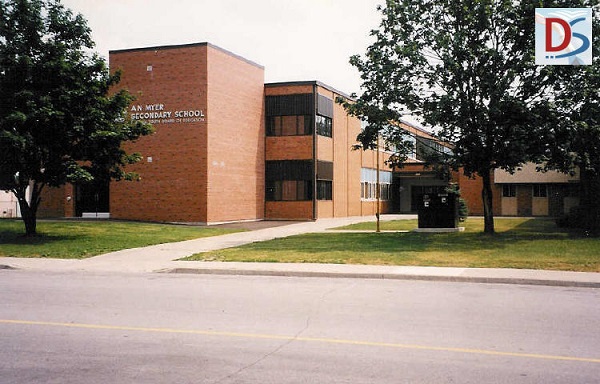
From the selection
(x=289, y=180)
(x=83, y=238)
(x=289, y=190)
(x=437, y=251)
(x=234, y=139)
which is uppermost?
(x=234, y=139)

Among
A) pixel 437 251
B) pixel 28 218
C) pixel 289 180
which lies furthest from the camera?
pixel 289 180

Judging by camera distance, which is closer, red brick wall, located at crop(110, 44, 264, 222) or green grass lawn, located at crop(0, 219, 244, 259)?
green grass lawn, located at crop(0, 219, 244, 259)

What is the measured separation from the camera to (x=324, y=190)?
137ft

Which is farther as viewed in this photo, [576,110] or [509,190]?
[509,190]

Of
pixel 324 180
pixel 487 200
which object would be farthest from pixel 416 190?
pixel 487 200

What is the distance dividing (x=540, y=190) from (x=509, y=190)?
2.27 m

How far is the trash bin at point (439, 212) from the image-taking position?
27.7 metres

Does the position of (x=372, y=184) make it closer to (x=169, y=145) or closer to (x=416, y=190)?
(x=416, y=190)

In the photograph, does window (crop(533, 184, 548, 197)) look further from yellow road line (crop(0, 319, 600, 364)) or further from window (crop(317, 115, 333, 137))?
yellow road line (crop(0, 319, 600, 364))

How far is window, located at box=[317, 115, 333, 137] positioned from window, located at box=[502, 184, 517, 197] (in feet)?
50.3

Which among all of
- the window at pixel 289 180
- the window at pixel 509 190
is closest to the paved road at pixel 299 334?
the window at pixel 289 180

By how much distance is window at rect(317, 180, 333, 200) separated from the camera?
1604 inches

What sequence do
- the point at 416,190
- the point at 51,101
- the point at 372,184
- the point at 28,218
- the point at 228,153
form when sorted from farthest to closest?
the point at 416,190, the point at 372,184, the point at 228,153, the point at 28,218, the point at 51,101

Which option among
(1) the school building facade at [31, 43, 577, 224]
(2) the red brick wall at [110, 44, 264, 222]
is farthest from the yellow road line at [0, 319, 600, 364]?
(2) the red brick wall at [110, 44, 264, 222]
